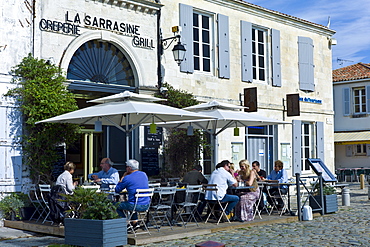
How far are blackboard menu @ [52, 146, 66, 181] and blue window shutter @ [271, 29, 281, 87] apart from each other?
8.01 meters

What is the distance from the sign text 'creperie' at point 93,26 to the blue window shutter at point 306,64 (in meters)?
6.71

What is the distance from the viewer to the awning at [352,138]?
25.4 metres

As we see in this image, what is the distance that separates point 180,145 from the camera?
44.5ft

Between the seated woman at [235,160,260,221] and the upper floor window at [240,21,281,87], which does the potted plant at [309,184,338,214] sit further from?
the upper floor window at [240,21,281,87]

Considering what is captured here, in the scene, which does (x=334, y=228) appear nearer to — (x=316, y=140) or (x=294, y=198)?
(x=294, y=198)

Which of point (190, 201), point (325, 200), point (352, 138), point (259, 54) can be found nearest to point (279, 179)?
point (325, 200)

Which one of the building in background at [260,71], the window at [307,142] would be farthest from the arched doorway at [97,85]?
the window at [307,142]

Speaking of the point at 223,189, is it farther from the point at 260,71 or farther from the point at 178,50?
the point at 260,71

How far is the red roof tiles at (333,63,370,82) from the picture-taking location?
2672 cm

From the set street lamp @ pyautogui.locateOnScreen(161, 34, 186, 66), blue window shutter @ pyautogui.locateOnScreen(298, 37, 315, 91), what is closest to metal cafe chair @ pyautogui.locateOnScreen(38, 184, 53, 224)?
street lamp @ pyautogui.locateOnScreen(161, 34, 186, 66)

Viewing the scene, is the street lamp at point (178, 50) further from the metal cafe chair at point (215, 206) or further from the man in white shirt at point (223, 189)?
the metal cafe chair at point (215, 206)

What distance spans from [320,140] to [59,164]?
10623 millimetres

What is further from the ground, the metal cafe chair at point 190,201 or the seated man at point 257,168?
the seated man at point 257,168

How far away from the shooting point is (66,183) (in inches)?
352
